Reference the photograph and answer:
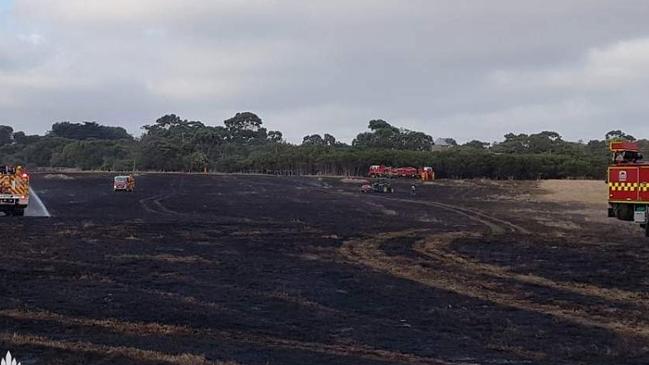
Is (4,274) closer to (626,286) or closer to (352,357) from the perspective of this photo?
(352,357)

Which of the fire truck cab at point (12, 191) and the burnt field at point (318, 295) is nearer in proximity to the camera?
the burnt field at point (318, 295)

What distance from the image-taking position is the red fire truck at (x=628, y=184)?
22047 millimetres

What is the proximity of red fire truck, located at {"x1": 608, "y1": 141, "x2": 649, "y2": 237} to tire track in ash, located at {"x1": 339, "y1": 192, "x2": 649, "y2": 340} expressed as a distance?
4.99 meters

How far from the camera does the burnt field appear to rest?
8.52 metres

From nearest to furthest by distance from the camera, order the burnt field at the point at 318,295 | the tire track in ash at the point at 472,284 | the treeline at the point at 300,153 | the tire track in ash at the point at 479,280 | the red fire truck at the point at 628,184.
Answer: the burnt field at the point at 318,295 → the tire track in ash at the point at 472,284 → the tire track in ash at the point at 479,280 → the red fire truck at the point at 628,184 → the treeline at the point at 300,153

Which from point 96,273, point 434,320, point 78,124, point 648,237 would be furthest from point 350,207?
point 78,124

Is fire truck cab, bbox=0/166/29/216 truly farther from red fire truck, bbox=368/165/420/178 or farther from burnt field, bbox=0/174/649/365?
red fire truck, bbox=368/165/420/178

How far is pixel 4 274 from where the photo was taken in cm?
1381

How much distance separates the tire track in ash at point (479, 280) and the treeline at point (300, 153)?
68021 mm

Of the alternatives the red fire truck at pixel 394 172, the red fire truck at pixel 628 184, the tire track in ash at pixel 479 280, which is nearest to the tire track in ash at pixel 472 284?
the tire track in ash at pixel 479 280

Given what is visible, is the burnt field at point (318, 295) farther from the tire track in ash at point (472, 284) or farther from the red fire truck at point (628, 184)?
the red fire truck at point (628, 184)

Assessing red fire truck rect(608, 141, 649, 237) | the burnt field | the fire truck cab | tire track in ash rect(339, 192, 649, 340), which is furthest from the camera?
the fire truck cab

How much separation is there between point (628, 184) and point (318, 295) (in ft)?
43.3

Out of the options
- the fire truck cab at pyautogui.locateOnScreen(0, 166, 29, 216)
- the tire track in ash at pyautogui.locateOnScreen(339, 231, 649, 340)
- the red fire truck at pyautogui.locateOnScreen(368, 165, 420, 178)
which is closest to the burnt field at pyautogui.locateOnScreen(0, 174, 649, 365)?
the tire track in ash at pyautogui.locateOnScreen(339, 231, 649, 340)
